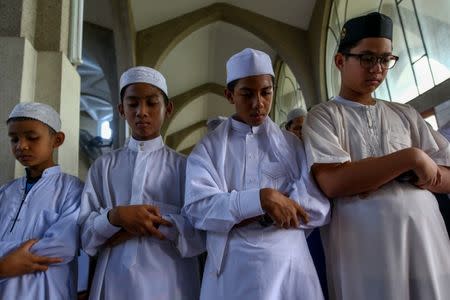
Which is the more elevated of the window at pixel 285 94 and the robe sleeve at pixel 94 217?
the window at pixel 285 94

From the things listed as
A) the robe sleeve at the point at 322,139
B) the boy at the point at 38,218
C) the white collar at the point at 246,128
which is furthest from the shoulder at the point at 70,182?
the robe sleeve at the point at 322,139

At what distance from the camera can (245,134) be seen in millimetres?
1662

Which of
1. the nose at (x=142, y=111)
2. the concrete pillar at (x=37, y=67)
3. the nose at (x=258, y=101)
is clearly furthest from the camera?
the concrete pillar at (x=37, y=67)

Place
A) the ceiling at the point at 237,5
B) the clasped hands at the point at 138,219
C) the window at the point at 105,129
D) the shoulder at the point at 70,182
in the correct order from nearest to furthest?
the clasped hands at the point at 138,219
the shoulder at the point at 70,182
the ceiling at the point at 237,5
the window at the point at 105,129

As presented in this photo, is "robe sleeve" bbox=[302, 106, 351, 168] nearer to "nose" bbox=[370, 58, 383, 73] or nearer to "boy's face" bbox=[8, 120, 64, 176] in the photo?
"nose" bbox=[370, 58, 383, 73]

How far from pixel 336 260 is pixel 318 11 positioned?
7583 mm

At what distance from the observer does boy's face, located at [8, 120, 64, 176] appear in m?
1.68

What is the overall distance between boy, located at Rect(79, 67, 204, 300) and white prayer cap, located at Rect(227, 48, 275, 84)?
0.33 m

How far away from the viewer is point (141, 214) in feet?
4.81

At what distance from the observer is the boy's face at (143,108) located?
1.68m

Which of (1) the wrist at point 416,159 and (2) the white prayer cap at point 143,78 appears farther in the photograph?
(2) the white prayer cap at point 143,78

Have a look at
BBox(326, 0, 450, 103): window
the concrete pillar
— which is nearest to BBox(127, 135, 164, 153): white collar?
the concrete pillar

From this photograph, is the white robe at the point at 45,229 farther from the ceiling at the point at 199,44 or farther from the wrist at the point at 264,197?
the ceiling at the point at 199,44

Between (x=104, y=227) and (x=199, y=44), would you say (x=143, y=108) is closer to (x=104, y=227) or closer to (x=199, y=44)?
(x=104, y=227)
